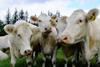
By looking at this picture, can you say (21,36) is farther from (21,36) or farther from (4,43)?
(4,43)

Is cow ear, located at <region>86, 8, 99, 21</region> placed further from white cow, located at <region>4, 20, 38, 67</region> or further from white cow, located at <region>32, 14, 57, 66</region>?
white cow, located at <region>4, 20, 38, 67</region>

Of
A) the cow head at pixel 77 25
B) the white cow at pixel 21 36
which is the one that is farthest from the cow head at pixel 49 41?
the cow head at pixel 77 25

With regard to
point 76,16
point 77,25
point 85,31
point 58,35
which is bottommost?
point 58,35

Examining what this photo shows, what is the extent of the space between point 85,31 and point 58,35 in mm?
1249

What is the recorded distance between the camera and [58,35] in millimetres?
13562

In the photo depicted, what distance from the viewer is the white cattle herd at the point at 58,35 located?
40.3 ft

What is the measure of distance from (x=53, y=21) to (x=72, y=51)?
1.27 m

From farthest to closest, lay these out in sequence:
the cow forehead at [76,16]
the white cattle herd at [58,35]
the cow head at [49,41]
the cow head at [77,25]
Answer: the cow head at [49,41], the cow forehead at [76,16], the white cattle herd at [58,35], the cow head at [77,25]

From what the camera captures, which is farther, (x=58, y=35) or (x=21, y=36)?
(x=58, y=35)

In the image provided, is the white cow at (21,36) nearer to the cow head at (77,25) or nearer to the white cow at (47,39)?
the white cow at (47,39)

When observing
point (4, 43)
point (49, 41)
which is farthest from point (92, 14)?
point (4, 43)

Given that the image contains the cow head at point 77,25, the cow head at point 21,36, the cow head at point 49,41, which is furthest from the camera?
the cow head at point 49,41

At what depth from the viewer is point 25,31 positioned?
1307 cm

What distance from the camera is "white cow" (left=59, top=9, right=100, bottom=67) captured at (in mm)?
12031
